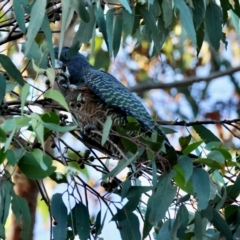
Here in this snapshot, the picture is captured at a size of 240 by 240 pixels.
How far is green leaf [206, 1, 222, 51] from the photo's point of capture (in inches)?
93.8

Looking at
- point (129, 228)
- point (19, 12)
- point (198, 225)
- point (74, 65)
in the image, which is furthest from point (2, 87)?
point (74, 65)

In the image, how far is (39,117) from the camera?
5.60ft

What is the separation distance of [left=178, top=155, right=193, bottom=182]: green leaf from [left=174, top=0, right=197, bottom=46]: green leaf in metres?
0.33

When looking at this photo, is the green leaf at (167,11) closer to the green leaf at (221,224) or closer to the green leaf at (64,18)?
the green leaf at (64,18)

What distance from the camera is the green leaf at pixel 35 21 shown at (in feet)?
5.74

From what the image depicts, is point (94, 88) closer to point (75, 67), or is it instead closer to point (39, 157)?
point (75, 67)

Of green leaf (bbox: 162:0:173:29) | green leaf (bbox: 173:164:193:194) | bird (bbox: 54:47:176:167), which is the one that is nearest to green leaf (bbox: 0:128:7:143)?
green leaf (bbox: 173:164:193:194)

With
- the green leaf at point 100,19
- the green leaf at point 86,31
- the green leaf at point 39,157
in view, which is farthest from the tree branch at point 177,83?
the green leaf at point 39,157

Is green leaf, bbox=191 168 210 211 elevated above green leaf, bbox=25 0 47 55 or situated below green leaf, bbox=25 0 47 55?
below

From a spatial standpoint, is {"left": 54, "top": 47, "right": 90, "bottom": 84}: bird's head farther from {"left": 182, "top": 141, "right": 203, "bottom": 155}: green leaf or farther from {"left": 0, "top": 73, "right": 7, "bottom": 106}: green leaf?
{"left": 182, "top": 141, "right": 203, "bottom": 155}: green leaf

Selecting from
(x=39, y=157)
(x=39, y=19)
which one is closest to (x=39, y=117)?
(x=39, y=157)

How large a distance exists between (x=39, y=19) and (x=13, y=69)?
0.87 ft

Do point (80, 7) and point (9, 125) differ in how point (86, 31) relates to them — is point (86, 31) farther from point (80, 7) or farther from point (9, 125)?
point (9, 125)

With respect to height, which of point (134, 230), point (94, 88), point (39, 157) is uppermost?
point (94, 88)
